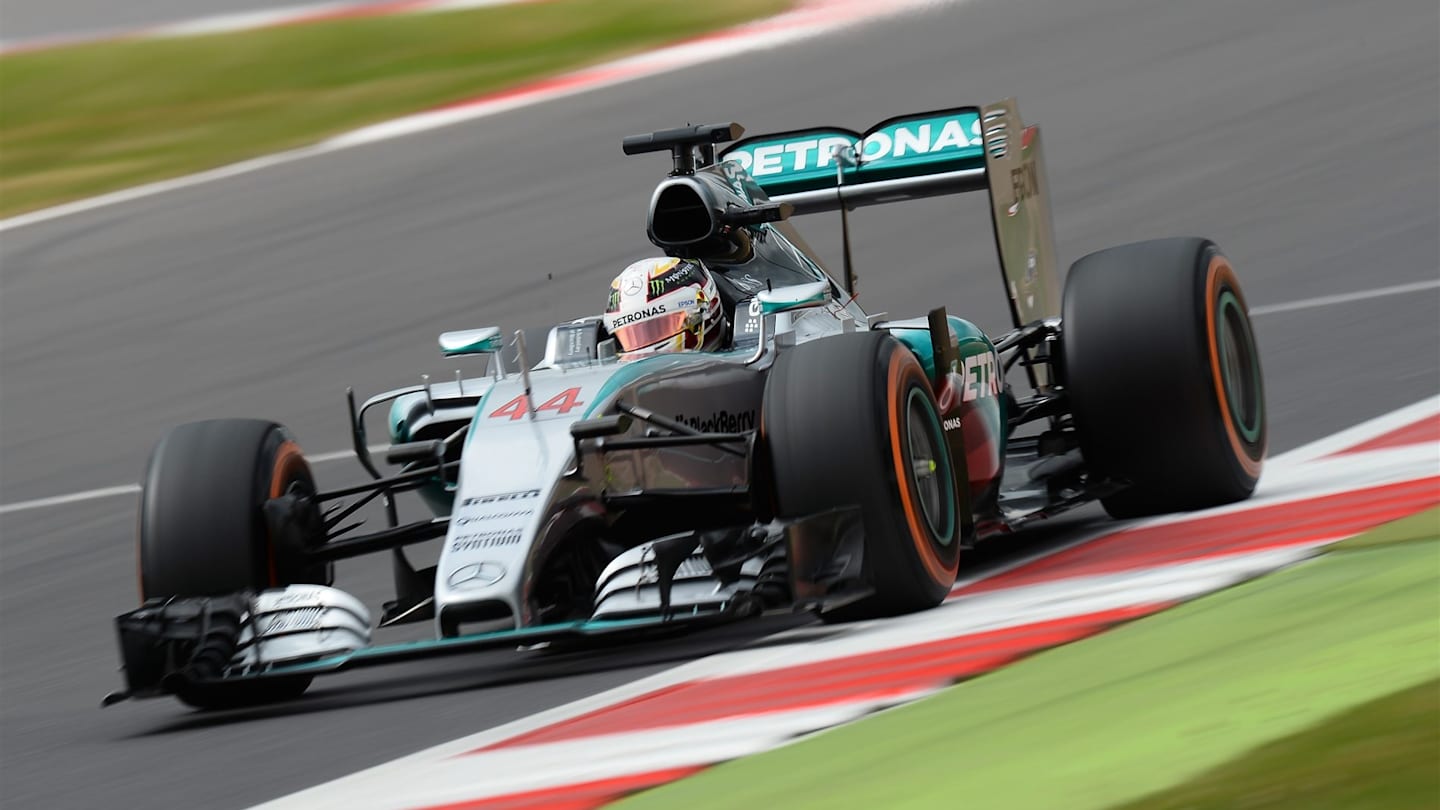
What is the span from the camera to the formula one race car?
6.47 meters

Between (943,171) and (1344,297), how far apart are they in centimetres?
490

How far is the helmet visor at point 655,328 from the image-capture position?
745 cm

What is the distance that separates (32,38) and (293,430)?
14437mm

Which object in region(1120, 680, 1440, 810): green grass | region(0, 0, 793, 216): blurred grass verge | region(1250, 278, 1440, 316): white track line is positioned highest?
region(0, 0, 793, 216): blurred grass verge

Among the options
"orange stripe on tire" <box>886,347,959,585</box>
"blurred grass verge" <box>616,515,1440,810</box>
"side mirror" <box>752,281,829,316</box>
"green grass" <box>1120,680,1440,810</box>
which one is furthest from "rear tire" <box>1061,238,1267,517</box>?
"green grass" <box>1120,680,1440,810</box>

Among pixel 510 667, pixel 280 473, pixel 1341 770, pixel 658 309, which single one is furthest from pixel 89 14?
pixel 1341 770

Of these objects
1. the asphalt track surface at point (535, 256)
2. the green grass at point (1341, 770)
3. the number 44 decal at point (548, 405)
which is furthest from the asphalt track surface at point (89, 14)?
the green grass at point (1341, 770)

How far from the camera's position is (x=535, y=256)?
16953mm

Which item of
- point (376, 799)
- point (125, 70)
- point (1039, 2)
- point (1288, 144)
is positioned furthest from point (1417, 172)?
point (125, 70)

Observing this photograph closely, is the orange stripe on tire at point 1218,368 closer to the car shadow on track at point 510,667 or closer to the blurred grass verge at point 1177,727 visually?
the car shadow on track at point 510,667

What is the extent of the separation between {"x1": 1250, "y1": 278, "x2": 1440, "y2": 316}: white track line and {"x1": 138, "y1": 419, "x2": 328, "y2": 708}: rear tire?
723cm

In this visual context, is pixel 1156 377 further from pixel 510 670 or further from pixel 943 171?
pixel 510 670

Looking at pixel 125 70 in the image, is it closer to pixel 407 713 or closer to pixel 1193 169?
pixel 1193 169

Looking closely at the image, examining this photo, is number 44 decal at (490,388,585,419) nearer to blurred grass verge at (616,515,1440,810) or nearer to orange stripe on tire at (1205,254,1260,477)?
blurred grass verge at (616,515,1440,810)
